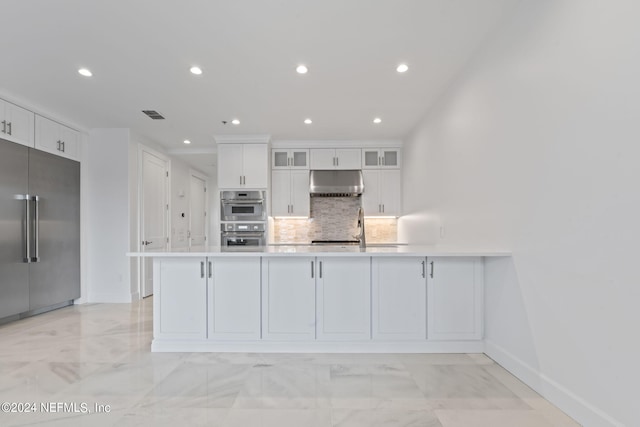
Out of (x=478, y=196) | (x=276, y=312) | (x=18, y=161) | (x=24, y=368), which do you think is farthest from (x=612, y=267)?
(x=18, y=161)

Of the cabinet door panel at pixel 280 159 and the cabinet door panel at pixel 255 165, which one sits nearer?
the cabinet door panel at pixel 255 165

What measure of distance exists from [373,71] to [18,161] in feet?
13.4

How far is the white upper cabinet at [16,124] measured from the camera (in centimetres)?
350

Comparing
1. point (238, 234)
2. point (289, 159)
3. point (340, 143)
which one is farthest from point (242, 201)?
point (340, 143)

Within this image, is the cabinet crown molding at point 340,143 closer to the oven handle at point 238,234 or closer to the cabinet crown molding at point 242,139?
the cabinet crown molding at point 242,139

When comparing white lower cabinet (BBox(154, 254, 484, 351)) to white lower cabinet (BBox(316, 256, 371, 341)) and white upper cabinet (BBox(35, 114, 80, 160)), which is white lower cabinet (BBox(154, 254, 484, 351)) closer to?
white lower cabinet (BBox(316, 256, 371, 341))

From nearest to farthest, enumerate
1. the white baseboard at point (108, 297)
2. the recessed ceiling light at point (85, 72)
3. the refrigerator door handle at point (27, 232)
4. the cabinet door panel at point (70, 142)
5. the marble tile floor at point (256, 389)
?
the marble tile floor at point (256, 389), the recessed ceiling light at point (85, 72), the refrigerator door handle at point (27, 232), the cabinet door panel at point (70, 142), the white baseboard at point (108, 297)

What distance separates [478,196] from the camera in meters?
2.73

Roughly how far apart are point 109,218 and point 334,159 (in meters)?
3.58

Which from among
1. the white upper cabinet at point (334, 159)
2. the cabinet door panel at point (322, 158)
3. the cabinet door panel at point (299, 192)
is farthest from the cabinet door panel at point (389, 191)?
the cabinet door panel at point (299, 192)

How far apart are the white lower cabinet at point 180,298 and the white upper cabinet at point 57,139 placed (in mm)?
2732

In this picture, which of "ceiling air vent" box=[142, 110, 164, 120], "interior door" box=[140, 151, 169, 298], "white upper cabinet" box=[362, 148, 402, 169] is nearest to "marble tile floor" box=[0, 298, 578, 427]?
"interior door" box=[140, 151, 169, 298]

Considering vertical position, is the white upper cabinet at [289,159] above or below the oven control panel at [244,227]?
above

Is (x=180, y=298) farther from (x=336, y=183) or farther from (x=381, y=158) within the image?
(x=381, y=158)
